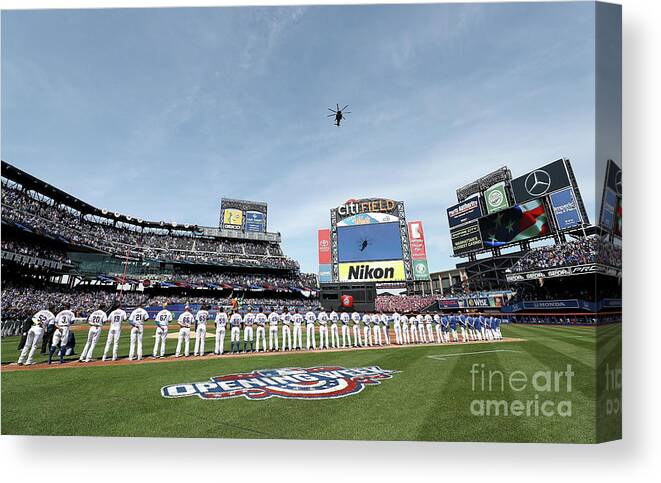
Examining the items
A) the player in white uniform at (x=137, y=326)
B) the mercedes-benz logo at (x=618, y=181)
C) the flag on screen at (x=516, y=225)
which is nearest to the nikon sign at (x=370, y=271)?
the flag on screen at (x=516, y=225)

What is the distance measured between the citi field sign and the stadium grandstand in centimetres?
1033

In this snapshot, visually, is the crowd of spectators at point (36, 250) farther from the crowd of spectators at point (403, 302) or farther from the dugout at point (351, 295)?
the crowd of spectators at point (403, 302)

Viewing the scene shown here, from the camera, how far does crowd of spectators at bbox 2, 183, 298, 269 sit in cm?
2425

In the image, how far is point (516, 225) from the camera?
109 feet

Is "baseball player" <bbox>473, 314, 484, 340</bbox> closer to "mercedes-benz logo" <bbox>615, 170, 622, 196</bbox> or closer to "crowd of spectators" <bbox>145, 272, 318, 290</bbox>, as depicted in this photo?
"mercedes-benz logo" <bbox>615, 170, 622, 196</bbox>

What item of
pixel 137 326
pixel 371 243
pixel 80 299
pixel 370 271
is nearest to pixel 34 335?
pixel 137 326

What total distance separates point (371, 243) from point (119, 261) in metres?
28.0

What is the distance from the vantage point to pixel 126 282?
32312mm

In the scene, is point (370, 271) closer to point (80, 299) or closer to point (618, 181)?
point (80, 299)

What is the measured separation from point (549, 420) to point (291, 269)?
41.2 metres

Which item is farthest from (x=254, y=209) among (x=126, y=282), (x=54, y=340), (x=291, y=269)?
(x=54, y=340)

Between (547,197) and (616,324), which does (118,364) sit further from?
(547,197)

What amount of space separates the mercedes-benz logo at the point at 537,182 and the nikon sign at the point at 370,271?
1615 cm

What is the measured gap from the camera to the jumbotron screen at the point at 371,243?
42312 millimetres
